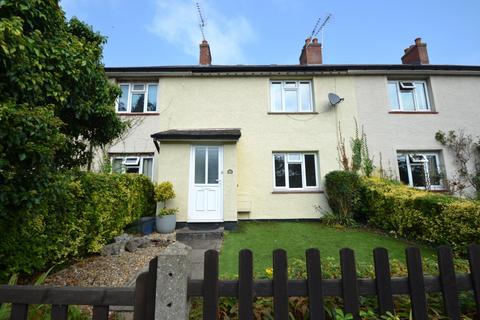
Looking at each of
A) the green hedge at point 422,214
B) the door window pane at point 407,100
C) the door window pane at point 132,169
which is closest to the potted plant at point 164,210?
the door window pane at point 132,169

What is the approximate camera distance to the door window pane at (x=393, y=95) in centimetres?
1047

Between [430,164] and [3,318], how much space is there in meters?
13.0

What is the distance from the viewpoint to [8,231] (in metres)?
3.18

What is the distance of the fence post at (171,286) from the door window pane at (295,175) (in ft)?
27.7

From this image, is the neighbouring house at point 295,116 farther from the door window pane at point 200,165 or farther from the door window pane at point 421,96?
the door window pane at point 200,165

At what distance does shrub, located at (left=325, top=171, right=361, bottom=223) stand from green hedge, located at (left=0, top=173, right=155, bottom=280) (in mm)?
6903

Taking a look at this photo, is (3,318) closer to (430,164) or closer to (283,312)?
(283,312)

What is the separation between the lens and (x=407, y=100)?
34.8 ft

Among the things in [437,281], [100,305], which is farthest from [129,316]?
[437,281]

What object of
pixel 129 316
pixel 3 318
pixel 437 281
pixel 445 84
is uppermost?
pixel 445 84

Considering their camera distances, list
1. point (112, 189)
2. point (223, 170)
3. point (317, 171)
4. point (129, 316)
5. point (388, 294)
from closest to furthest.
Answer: point (388, 294), point (129, 316), point (112, 189), point (223, 170), point (317, 171)

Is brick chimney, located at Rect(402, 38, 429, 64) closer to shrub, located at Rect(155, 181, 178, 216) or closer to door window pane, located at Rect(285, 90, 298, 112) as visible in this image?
door window pane, located at Rect(285, 90, 298, 112)

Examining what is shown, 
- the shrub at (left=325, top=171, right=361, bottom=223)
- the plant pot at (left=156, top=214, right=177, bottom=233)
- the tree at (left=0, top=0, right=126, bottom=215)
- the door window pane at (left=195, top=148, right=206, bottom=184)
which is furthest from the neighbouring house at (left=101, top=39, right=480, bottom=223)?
the tree at (left=0, top=0, right=126, bottom=215)

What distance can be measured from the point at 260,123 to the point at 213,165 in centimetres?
297
